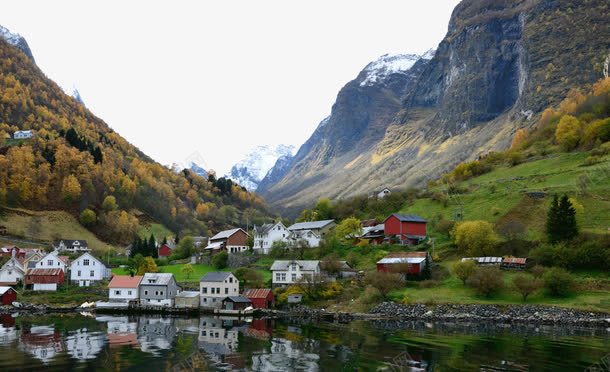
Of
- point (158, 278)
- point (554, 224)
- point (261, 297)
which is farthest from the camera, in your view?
point (158, 278)

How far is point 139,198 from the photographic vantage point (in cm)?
17275

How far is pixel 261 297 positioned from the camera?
3095 inches

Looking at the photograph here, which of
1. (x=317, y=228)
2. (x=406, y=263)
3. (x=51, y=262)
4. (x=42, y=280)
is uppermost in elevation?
(x=317, y=228)

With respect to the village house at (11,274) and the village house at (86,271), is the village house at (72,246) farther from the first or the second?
the village house at (11,274)

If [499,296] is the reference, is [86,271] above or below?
above

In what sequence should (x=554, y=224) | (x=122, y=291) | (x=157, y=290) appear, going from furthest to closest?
(x=122, y=291) → (x=157, y=290) → (x=554, y=224)

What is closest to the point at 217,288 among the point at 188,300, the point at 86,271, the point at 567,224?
the point at 188,300

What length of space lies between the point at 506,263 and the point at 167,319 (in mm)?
46182

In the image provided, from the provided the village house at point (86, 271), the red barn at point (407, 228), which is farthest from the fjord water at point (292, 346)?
the red barn at point (407, 228)

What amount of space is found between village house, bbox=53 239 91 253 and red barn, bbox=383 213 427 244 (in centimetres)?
6763

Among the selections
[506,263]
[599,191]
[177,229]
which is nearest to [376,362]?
[506,263]

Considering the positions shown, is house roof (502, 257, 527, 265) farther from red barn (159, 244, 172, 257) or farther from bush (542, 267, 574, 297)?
red barn (159, 244, 172, 257)

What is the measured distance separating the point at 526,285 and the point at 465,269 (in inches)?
325

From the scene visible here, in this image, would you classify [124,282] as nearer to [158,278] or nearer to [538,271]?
[158,278]
